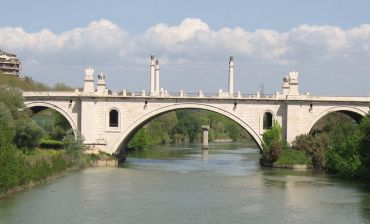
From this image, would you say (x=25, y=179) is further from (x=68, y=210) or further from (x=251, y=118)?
(x=251, y=118)

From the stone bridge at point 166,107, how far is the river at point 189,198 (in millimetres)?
4955

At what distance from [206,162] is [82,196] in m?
22.5

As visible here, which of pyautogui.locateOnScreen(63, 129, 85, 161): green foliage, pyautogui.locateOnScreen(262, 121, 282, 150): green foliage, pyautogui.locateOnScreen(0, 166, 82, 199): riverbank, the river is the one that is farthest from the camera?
pyautogui.locateOnScreen(262, 121, 282, 150): green foliage

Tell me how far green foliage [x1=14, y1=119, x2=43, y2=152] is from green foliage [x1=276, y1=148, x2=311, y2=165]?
15126 mm

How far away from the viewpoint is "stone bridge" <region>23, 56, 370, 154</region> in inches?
1871

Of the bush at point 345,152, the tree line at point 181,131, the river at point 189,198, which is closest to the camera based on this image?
the river at point 189,198

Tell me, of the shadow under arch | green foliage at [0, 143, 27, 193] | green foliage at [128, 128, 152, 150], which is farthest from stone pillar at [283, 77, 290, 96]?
green foliage at [0, 143, 27, 193]

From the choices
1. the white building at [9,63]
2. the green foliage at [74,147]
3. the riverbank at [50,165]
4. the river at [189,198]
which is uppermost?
the white building at [9,63]

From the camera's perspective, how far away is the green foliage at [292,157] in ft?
149

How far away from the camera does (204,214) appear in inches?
1094

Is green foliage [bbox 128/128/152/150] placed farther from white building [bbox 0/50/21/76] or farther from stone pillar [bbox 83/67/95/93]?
white building [bbox 0/50/21/76]

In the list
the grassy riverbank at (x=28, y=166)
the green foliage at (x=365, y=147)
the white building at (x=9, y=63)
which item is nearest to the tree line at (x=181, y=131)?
the white building at (x=9, y=63)

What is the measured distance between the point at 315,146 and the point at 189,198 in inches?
617

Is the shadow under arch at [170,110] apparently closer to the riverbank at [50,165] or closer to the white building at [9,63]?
the riverbank at [50,165]
